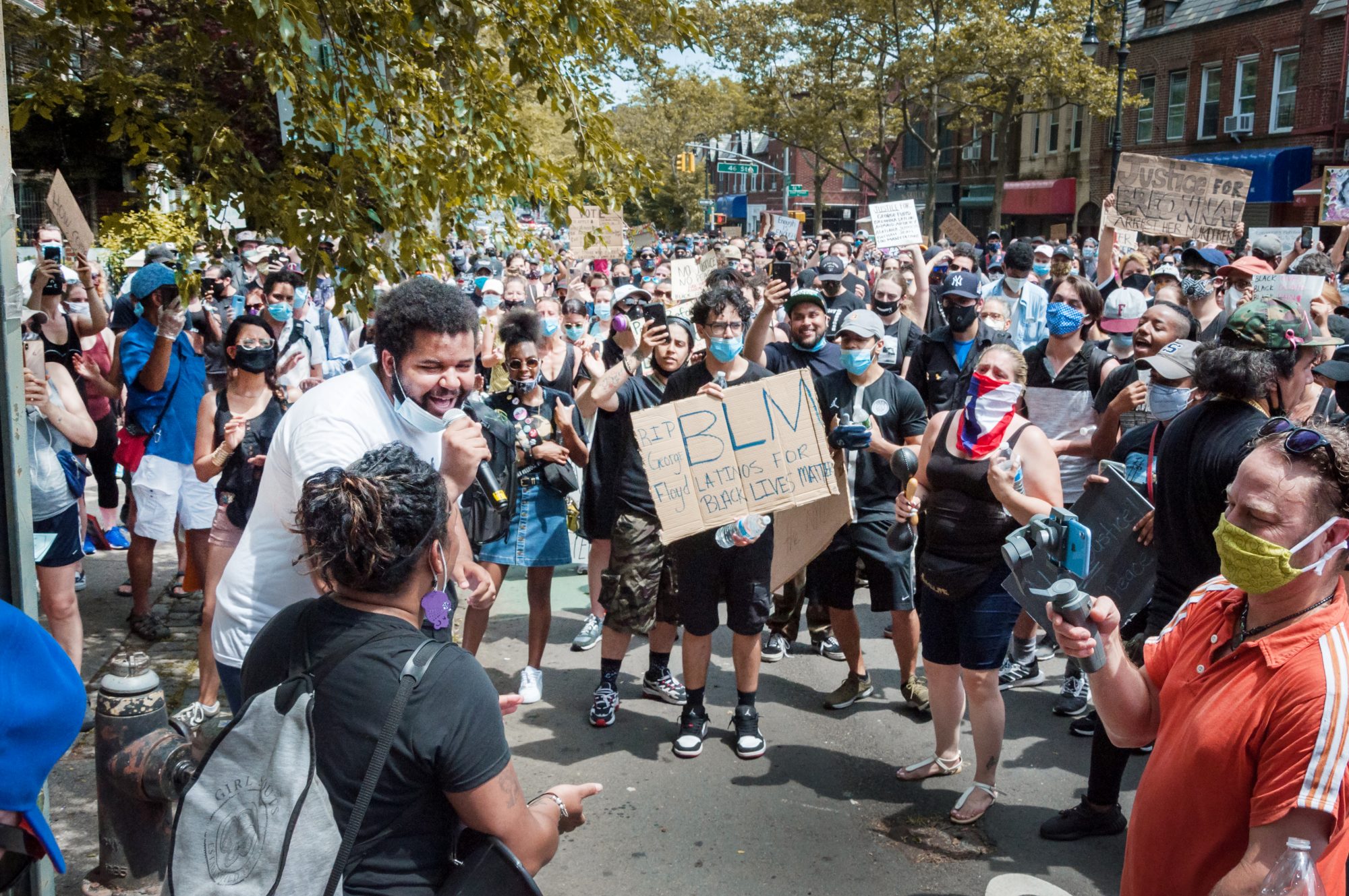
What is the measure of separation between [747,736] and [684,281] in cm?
600

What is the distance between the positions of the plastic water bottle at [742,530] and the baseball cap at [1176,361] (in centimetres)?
201

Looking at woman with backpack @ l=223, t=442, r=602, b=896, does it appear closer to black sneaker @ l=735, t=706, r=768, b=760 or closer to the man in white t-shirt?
the man in white t-shirt

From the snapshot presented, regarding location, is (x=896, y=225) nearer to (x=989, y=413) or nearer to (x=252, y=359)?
(x=989, y=413)

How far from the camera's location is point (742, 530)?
16.7ft

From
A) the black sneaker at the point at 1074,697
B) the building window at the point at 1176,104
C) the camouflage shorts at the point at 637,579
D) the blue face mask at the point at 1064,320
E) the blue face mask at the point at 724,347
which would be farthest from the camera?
the building window at the point at 1176,104

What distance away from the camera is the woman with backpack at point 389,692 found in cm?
222

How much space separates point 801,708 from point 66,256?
12.5m

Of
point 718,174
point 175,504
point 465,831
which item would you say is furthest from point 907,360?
point 718,174

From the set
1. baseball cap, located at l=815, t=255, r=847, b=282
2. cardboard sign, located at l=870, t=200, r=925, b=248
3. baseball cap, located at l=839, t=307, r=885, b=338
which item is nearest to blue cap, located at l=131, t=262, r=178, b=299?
baseball cap, located at l=839, t=307, r=885, b=338

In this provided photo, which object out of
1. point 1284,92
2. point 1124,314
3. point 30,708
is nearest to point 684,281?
point 1124,314

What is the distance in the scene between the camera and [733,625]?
208 inches

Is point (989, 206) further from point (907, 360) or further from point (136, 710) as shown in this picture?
point (136, 710)

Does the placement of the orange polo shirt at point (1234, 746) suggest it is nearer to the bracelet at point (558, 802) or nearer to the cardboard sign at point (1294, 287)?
the bracelet at point (558, 802)

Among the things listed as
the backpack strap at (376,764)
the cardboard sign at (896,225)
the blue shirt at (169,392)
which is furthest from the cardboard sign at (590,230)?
the backpack strap at (376,764)
